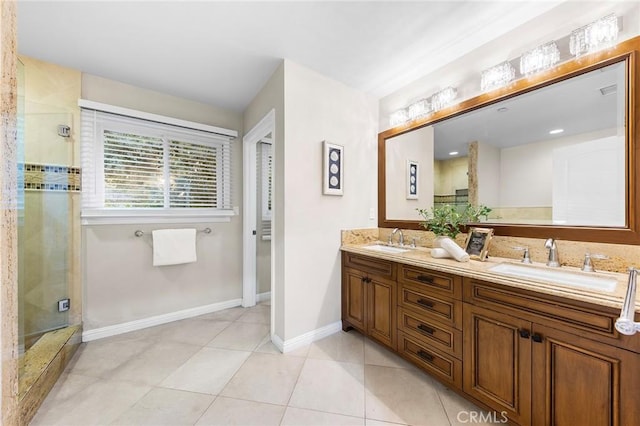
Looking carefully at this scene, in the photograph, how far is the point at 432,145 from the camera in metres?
2.21

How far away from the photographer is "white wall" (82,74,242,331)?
7.43 ft

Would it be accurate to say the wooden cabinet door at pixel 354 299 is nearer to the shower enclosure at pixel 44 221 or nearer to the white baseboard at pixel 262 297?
the white baseboard at pixel 262 297

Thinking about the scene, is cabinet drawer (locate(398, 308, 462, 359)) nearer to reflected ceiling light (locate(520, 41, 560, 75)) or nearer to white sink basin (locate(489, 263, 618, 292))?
white sink basin (locate(489, 263, 618, 292))

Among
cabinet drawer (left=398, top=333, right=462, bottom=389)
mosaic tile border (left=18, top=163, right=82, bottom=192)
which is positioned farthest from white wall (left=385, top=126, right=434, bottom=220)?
mosaic tile border (left=18, top=163, right=82, bottom=192)

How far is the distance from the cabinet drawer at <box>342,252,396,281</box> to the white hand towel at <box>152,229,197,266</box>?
1.69m

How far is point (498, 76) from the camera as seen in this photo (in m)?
1.70

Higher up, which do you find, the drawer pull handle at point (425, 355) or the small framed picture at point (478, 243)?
the small framed picture at point (478, 243)

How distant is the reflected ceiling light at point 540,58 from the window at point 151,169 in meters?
2.83

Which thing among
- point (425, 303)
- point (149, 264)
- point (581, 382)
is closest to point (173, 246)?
point (149, 264)

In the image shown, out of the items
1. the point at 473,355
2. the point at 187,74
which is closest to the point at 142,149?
the point at 187,74

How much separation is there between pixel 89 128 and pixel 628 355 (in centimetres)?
378

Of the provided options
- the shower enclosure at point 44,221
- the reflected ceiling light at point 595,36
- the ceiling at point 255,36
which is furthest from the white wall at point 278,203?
the reflected ceiling light at point 595,36

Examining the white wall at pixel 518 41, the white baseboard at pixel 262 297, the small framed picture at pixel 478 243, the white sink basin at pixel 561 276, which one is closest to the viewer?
the white sink basin at pixel 561 276

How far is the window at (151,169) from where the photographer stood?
225cm
